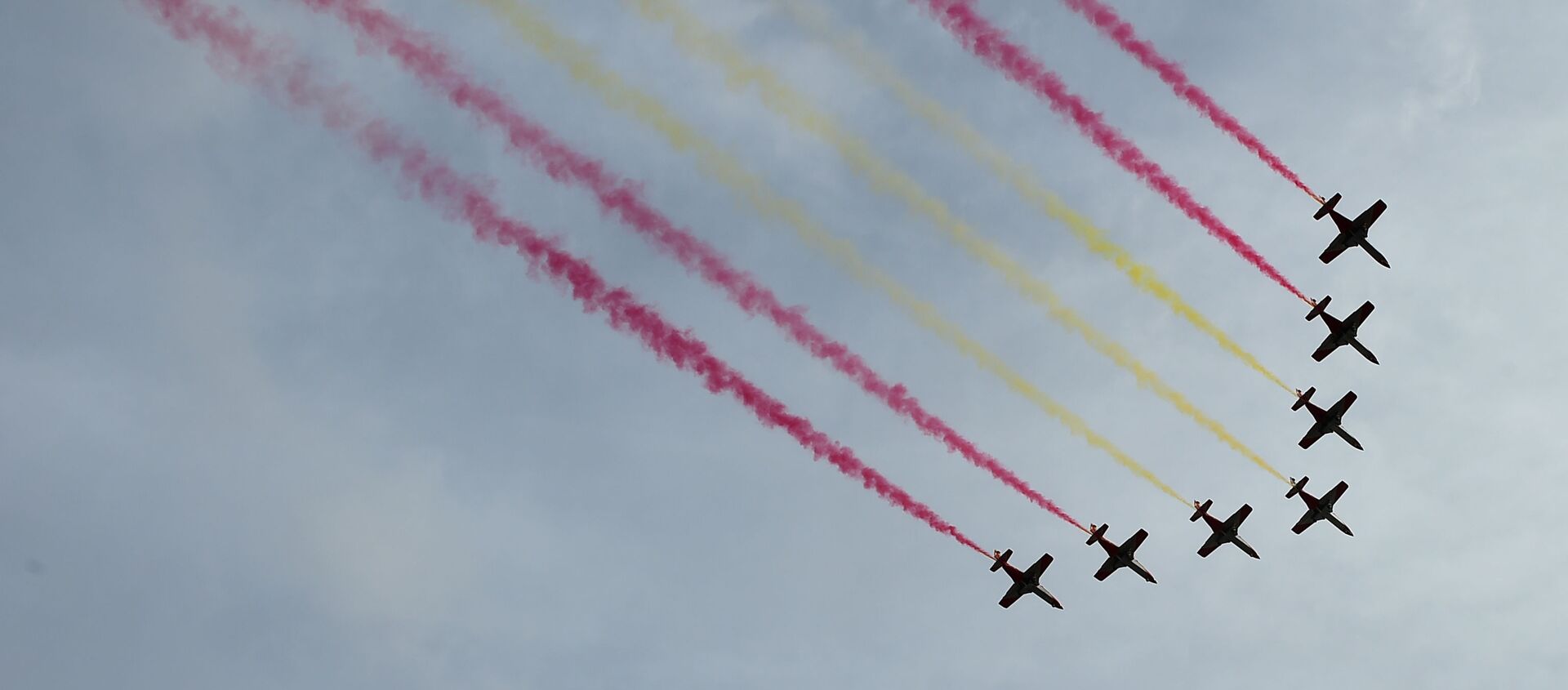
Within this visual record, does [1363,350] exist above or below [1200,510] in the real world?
above

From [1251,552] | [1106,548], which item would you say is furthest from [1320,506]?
[1106,548]

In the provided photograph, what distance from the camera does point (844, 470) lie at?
166ft

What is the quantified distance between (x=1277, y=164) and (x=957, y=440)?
47.0ft

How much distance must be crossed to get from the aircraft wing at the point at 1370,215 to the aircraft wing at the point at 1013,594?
18.3 m

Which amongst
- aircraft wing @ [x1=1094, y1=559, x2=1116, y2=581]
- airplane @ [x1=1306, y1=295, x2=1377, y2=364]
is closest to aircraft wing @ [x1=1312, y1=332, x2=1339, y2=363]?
airplane @ [x1=1306, y1=295, x2=1377, y2=364]

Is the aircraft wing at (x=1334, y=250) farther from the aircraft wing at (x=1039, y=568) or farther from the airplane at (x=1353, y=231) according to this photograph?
the aircraft wing at (x=1039, y=568)

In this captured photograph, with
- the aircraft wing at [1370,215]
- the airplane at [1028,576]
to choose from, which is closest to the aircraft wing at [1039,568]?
the airplane at [1028,576]

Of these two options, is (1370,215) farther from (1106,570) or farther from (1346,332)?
(1106,570)

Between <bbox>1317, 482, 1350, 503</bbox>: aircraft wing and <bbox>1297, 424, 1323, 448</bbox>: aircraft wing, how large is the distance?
283 centimetres

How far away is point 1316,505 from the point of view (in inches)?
2625

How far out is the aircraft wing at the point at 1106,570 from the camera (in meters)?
64.9

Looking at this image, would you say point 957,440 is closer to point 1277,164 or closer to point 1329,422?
point 1277,164

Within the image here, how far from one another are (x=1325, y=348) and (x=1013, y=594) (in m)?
15.0

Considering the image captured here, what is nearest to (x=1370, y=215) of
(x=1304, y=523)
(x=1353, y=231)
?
(x=1353, y=231)
